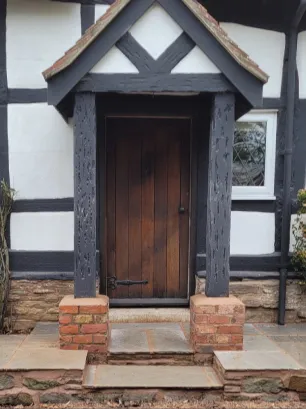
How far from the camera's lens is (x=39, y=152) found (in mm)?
4094

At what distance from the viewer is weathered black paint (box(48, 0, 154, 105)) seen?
299 cm

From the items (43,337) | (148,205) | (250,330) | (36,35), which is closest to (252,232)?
(250,330)

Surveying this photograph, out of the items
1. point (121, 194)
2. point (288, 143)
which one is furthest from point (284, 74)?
point (121, 194)

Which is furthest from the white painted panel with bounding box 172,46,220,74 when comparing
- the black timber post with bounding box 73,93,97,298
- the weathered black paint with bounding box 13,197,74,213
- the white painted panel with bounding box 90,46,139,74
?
the weathered black paint with bounding box 13,197,74,213

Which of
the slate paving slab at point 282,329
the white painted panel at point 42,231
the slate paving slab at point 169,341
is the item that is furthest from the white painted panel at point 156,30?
the slate paving slab at point 282,329

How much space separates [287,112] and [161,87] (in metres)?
1.75

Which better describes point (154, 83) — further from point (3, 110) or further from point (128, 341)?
point (128, 341)

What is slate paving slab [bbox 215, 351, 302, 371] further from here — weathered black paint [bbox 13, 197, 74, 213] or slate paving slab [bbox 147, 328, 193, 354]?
weathered black paint [bbox 13, 197, 74, 213]

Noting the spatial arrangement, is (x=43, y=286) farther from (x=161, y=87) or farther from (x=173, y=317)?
(x=161, y=87)

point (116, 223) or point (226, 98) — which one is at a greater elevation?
point (226, 98)

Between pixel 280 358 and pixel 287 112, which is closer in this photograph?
pixel 280 358

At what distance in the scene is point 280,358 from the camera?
3141mm

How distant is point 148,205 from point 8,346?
75.5 inches

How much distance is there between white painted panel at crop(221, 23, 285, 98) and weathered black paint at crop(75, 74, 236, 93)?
131 cm
